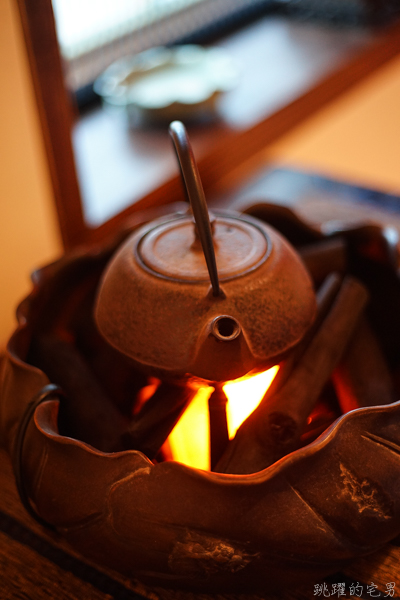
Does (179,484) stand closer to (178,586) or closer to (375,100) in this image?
(178,586)

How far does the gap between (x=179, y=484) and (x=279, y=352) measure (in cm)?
24

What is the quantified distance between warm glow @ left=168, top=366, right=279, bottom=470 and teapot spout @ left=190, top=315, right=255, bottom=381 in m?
0.07

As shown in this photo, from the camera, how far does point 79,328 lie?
1.13m

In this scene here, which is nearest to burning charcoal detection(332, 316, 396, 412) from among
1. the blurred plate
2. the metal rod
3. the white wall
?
the metal rod

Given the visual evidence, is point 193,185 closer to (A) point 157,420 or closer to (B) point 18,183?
(A) point 157,420

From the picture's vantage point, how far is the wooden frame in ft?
3.88

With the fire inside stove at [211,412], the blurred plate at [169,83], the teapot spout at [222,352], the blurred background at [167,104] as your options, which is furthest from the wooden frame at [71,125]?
the teapot spout at [222,352]

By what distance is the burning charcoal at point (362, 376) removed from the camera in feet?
3.09

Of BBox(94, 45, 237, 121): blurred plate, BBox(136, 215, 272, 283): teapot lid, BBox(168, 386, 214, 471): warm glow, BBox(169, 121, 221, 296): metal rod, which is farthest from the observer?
BBox(94, 45, 237, 121): blurred plate

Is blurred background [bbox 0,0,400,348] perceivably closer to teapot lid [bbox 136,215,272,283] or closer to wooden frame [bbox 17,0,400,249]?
wooden frame [bbox 17,0,400,249]

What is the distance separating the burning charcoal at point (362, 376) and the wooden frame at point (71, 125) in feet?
2.61

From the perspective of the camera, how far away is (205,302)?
0.76 metres

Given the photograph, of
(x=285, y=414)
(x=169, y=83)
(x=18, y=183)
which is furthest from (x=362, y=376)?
(x=169, y=83)

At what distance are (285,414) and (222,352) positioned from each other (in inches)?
6.8
